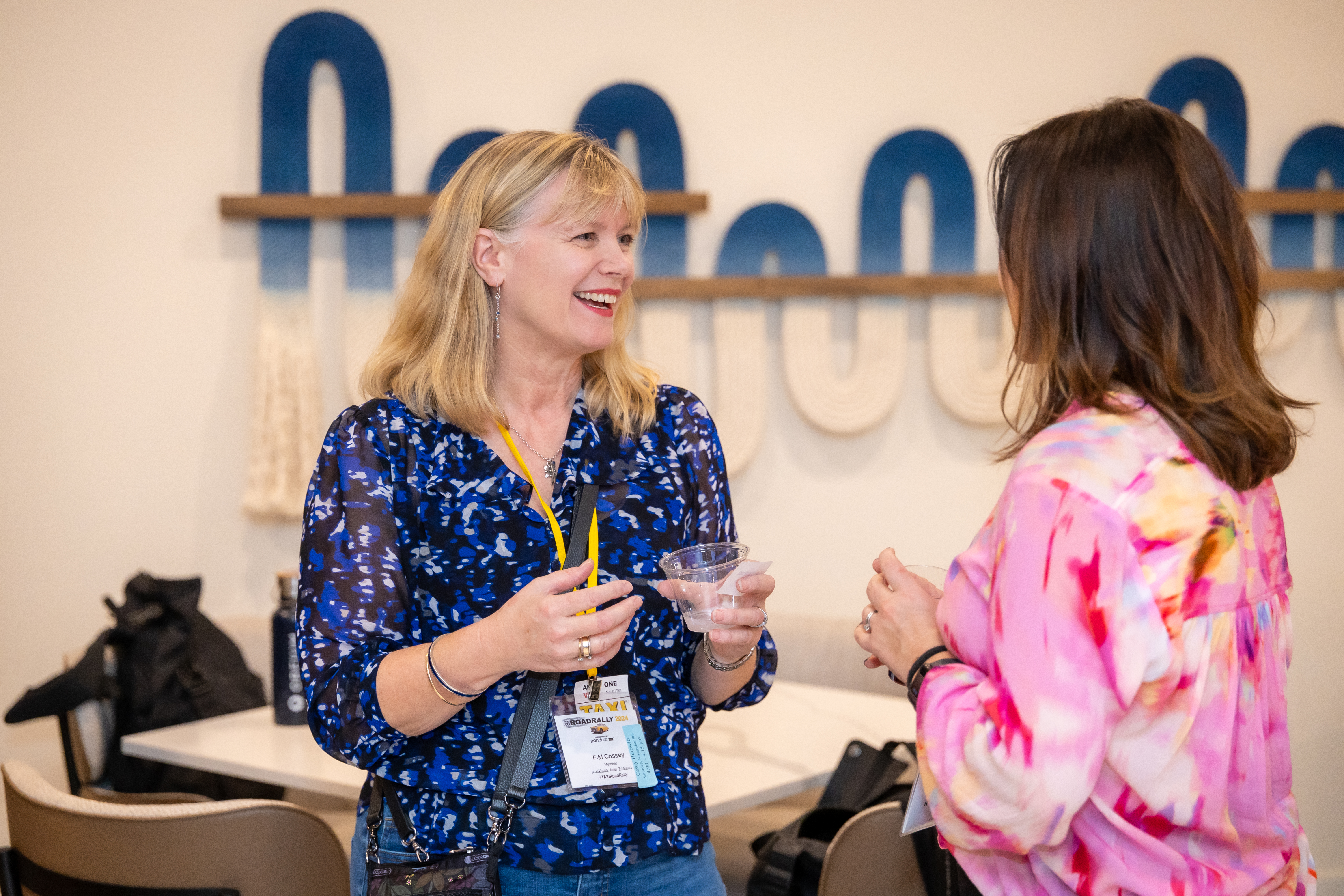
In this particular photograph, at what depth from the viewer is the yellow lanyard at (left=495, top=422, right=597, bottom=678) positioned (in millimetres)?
1519

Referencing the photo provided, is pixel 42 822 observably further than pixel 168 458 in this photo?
No

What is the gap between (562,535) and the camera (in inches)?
60.9

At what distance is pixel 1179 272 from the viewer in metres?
1.07

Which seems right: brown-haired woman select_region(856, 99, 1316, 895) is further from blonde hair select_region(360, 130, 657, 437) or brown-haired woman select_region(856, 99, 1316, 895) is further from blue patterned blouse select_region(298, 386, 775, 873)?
blonde hair select_region(360, 130, 657, 437)

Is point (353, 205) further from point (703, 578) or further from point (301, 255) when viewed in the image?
point (703, 578)

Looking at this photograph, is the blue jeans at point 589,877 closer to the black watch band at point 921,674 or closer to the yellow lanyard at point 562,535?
the yellow lanyard at point 562,535

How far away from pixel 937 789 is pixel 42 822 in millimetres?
1377

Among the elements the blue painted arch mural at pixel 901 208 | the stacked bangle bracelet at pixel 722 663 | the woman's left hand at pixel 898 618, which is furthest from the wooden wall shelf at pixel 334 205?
the woman's left hand at pixel 898 618

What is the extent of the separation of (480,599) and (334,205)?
2.23 meters

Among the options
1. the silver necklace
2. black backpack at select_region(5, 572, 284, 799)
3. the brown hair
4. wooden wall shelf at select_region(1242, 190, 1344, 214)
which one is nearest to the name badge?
the silver necklace

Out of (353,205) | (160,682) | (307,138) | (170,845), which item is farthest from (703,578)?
(307,138)

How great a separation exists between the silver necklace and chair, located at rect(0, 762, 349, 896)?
659mm

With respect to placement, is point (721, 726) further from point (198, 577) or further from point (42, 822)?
point (198, 577)

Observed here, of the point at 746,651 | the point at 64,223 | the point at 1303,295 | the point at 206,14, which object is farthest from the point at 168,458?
the point at 1303,295
